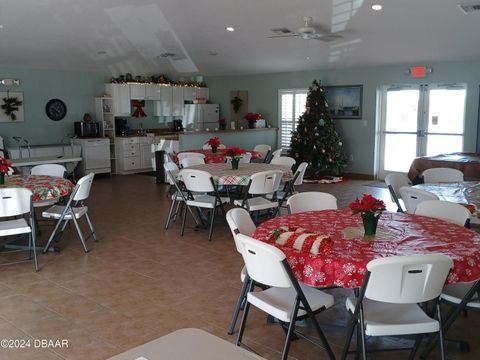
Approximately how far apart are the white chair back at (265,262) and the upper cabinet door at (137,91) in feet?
32.3

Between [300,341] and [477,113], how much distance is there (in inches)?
298

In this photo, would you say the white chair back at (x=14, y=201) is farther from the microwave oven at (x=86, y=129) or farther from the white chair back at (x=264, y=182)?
the microwave oven at (x=86, y=129)

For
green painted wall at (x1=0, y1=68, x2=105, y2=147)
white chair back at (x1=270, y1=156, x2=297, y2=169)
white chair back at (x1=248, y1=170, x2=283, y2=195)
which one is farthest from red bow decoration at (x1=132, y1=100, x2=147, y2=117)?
white chair back at (x1=248, y1=170, x2=283, y2=195)

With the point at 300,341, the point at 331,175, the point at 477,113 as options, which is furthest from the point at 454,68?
the point at 300,341

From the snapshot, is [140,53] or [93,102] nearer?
[140,53]

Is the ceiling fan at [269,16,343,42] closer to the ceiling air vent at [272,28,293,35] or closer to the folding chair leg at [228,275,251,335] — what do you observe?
the ceiling air vent at [272,28,293,35]

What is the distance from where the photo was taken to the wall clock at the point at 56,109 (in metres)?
11.1

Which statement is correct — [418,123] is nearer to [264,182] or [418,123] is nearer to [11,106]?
[264,182]

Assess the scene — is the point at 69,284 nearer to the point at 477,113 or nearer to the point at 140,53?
the point at 140,53

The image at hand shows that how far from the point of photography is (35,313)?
3.84 metres

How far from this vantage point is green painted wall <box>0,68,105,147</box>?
10.6 m

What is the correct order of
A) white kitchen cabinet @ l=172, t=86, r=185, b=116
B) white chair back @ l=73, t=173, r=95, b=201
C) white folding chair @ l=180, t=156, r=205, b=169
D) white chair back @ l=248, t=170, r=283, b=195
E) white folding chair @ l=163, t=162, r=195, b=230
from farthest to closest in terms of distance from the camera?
white kitchen cabinet @ l=172, t=86, r=185, b=116 → white folding chair @ l=180, t=156, r=205, b=169 → white folding chair @ l=163, t=162, r=195, b=230 → white chair back @ l=248, t=170, r=283, b=195 → white chair back @ l=73, t=173, r=95, b=201

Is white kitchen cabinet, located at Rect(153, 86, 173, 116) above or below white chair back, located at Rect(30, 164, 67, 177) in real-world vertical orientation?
above

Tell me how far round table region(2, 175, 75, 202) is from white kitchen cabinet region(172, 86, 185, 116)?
7.71 meters
